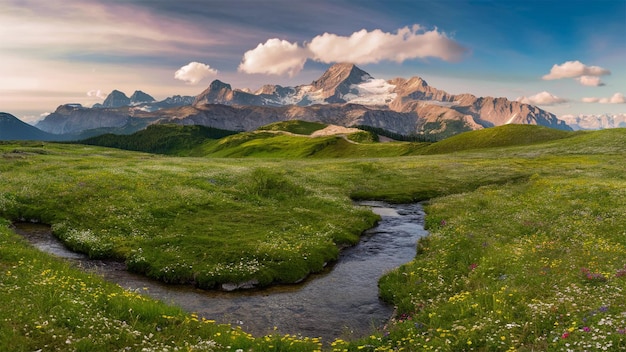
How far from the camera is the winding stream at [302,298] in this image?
730 inches

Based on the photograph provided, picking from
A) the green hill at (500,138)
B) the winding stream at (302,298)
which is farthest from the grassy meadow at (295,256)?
the green hill at (500,138)

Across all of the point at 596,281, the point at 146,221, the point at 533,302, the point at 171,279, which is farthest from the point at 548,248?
the point at 146,221

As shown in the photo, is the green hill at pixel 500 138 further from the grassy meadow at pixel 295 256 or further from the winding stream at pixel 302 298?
the winding stream at pixel 302 298

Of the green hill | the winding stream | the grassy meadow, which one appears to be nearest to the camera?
the grassy meadow

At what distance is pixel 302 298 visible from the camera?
21.9m

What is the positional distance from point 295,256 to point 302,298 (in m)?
5.21

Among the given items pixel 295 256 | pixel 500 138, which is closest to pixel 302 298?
Result: pixel 295 256

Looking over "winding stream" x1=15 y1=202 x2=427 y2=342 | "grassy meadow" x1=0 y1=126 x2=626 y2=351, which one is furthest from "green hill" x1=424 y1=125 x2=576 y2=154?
"winding stream" x1=15 y1=202 x2=427 y2=342

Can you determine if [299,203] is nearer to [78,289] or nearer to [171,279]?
[171,279]

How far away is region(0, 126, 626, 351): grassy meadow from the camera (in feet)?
43.9

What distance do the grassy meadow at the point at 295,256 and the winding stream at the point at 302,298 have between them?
3.61 feet

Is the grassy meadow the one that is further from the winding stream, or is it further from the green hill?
the green hill

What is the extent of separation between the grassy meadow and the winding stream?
110 cm

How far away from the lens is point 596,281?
56.1 feet
